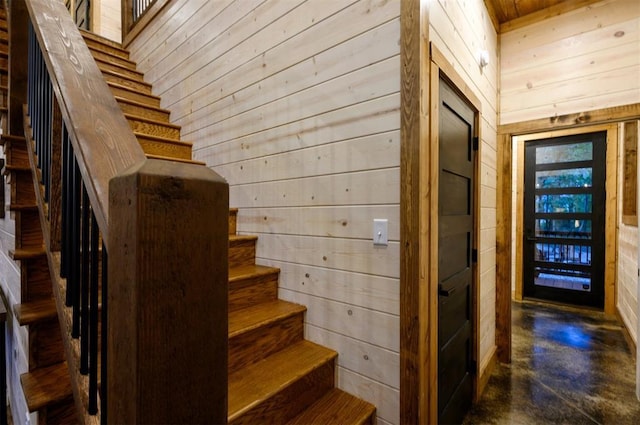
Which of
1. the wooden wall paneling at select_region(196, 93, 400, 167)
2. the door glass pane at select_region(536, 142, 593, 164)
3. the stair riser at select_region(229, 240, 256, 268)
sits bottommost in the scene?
the stair riser at select_region(229, 240, 256, 268)

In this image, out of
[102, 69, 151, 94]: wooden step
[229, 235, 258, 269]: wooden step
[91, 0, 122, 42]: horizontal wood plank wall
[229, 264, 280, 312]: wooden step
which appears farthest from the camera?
[91, 0, 122, 42]: horizontal wood plank wall

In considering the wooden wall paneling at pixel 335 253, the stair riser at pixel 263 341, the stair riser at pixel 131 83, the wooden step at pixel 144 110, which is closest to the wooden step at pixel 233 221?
the wooden wall paneling at pixel 335 253

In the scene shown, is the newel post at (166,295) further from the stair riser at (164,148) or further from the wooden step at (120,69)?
the wooden step at (120,69)

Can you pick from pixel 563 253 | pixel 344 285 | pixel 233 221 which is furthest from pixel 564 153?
pixel 233 221

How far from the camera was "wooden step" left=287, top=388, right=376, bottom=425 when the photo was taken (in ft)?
4.70

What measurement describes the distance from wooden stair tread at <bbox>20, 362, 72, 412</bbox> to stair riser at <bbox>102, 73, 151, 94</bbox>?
279cm

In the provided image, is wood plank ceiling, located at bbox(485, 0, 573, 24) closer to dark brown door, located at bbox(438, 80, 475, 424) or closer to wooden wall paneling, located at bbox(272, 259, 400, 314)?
dark brown door, located at bbox(438, 80, 475, 424)

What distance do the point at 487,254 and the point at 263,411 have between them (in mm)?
2072

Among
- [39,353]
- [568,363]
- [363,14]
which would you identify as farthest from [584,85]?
[39,353]

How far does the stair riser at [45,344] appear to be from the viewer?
4.26ft

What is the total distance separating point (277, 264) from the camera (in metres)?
2.01

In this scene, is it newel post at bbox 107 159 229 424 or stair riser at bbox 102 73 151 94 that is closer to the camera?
newel post at bbox 107 159 229 424

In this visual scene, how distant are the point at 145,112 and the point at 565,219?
18.1 ft

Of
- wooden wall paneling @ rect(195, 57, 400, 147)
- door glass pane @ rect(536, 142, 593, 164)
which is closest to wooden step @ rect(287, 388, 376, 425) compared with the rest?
wooden wall paneling @ rect(195, 57, 400, 147)
